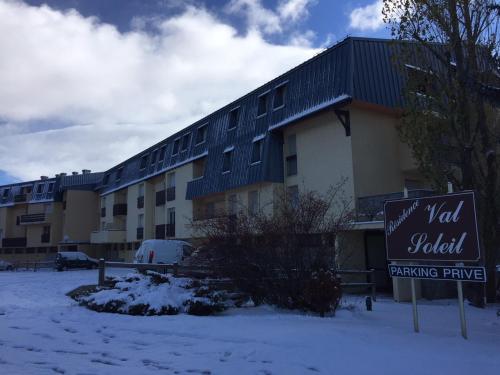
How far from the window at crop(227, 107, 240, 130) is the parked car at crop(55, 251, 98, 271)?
21.2 m

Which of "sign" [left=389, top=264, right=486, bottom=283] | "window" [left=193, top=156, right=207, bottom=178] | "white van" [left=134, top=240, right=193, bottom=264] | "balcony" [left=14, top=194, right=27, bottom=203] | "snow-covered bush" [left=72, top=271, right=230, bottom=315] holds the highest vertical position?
"balcony" [left=14, top=194, right=27, bottom=203]

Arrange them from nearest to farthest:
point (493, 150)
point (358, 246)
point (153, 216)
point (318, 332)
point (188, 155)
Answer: point (318, 332), point (493, 150), point (358, 246), point (188, 155), point (153, 216)

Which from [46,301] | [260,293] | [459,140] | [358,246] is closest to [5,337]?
[260,293]

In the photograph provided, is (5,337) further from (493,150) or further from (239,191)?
(239,191)

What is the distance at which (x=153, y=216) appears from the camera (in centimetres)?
3984

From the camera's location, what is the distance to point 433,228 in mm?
8312

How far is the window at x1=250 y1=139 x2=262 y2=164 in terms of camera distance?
2517 centimetres

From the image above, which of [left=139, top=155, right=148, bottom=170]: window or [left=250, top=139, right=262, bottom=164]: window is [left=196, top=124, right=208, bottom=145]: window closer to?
[left=250, top=139, right=262, bottom=164]: window

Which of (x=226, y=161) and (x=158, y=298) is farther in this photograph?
(x=226, y=161)

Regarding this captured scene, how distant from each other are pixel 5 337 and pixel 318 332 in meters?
5.33

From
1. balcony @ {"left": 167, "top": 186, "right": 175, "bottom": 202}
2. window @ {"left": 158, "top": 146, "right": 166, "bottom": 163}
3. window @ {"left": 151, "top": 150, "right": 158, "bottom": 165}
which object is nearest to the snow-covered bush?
balcony @ {"left": 167, "top": 186, "right": 175, "bottom": 202}

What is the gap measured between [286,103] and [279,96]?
1263mm

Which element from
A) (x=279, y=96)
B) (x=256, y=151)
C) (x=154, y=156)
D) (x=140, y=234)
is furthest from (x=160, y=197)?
(x=279, y=96)

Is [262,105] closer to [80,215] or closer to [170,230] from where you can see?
[170,230]
